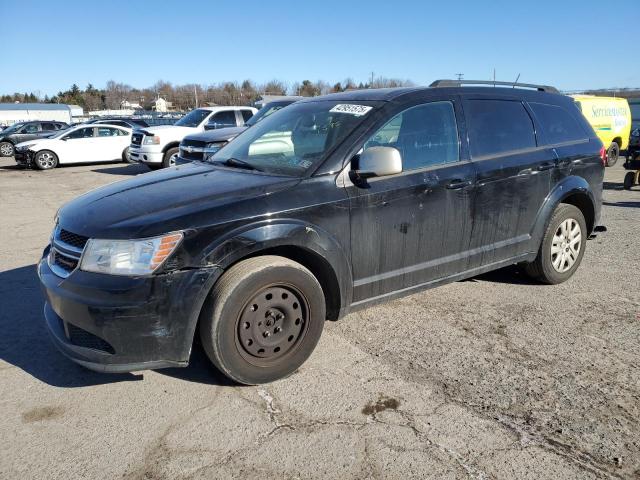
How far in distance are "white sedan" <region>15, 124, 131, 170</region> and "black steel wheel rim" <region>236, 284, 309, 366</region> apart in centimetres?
1651

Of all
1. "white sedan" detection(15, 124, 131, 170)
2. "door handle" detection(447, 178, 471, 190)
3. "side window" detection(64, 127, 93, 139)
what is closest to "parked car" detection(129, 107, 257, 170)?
"white sedan" detection(15, 124, 131, 170)

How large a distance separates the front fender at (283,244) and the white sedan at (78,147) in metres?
16.4

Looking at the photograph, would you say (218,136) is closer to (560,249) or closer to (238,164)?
(238,164)

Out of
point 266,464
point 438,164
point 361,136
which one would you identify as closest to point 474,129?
point 438,164

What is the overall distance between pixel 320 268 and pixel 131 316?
1.21 metres

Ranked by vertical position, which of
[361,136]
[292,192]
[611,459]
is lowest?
[611,459]

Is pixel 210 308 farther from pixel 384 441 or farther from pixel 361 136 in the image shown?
pixel 361 136

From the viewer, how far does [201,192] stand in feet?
10.2

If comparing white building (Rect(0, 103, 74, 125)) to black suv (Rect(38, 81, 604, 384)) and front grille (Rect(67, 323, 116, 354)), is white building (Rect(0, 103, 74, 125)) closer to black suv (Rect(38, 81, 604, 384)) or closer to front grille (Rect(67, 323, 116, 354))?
black suv (Rect(38, 81, 604, 384))

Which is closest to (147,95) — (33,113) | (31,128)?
(33,113)

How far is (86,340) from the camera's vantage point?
2.82 metres

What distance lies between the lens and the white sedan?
17.4 m

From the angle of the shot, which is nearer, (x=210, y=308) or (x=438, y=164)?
(x=210, y=308)

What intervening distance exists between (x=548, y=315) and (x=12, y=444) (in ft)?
12.8
